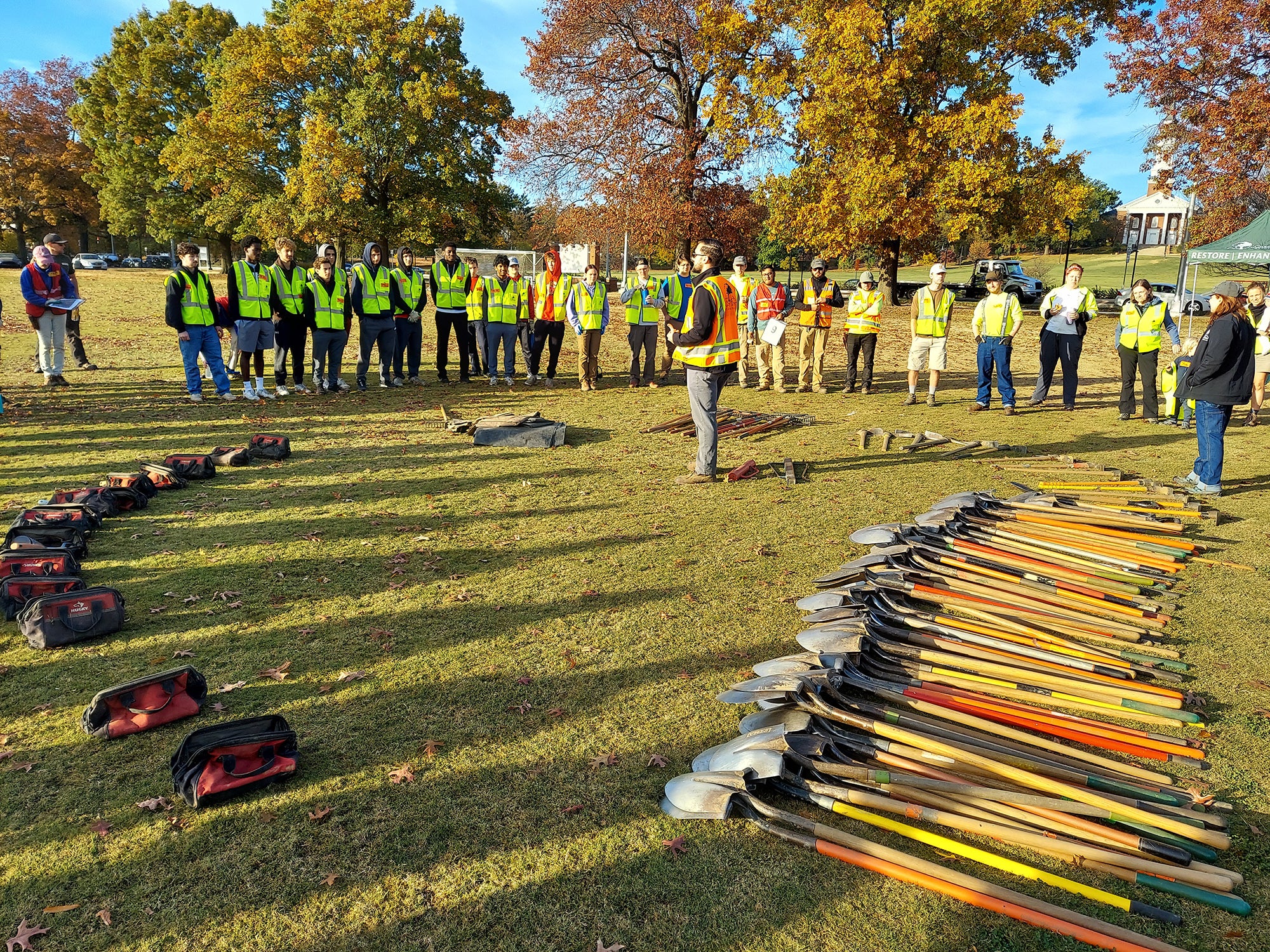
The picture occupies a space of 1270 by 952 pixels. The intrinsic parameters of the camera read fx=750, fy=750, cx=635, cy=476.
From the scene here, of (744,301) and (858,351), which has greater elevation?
(744,301)

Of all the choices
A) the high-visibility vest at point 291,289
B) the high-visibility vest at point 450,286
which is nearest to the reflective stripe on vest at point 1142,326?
the high-visibility vest at point 450,286

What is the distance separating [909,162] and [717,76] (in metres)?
7.76

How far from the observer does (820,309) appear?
47.1ft

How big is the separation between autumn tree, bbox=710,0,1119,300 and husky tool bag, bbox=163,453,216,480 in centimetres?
2189

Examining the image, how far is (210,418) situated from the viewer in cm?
1120

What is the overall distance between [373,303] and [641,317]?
4961 millimetres

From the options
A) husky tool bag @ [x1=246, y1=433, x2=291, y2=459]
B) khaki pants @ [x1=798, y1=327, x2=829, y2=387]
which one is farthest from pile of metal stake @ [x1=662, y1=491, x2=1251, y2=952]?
khaki pants @ [x1=798, y1=327, x2=829, y2=387]

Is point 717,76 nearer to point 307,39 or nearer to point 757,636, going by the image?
point 307,39

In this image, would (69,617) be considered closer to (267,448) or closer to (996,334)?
(267,448)

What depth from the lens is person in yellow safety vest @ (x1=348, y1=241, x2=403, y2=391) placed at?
12.8 metres

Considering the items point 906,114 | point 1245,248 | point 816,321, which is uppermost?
point 906,114

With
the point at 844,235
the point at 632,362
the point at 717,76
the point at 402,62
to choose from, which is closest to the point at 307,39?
the point at 402,62

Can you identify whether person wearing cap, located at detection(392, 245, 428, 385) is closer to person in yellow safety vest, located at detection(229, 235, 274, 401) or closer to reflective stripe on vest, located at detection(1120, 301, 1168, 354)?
person in yellow safety vest, located at detection(229, 235, 274, 401)

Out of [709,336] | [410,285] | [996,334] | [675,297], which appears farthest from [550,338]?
[996,334]
